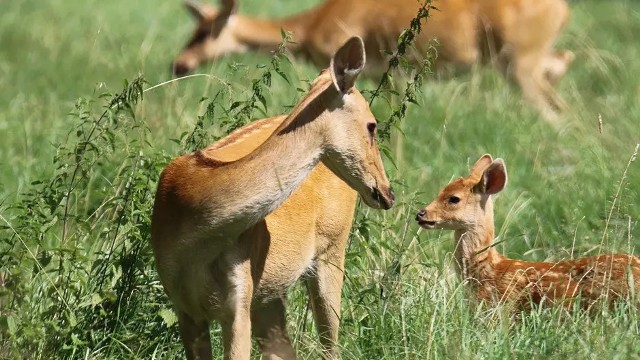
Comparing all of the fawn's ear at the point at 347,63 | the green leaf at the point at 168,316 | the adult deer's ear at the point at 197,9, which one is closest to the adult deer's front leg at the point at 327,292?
the green leaf at the point at 168,316

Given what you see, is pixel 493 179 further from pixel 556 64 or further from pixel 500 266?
pixel 556 64

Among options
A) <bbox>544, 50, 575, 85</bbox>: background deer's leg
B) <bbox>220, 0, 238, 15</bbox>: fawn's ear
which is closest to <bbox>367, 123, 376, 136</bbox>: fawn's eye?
<bbox>544, 50, 575, 85</bbox>: background deer's leg

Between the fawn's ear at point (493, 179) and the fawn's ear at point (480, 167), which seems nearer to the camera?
the fawn's ear at point (493, 179)

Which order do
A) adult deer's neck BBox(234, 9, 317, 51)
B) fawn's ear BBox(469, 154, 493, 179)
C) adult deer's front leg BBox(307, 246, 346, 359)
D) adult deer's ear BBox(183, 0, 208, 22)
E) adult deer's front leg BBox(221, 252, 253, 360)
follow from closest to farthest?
adult deer's front leg BBox(221, 252, 253, 360)
adult deer's front leg BBox(307, 246, 346, 359)
fawn's ear BBox(469, 154, 493, 179)
adult deer's neck BBox(234, 9, 317, 51)
adult deer's ear BBox(183, 0, 208, 22)

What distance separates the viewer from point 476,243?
6.54 meters

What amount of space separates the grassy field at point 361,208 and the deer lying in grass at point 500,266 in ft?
0.34

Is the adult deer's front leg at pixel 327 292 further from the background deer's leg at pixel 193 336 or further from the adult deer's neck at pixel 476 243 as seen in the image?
the adult deer's neck at pixel 476 243

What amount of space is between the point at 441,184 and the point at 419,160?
2.53ft

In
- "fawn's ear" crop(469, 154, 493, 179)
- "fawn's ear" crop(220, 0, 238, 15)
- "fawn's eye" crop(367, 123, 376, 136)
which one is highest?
"fawn's eye" crop(367, 123, 376, 136)

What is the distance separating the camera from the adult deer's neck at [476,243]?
21.0ft

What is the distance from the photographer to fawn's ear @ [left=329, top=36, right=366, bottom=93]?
15.8 feet

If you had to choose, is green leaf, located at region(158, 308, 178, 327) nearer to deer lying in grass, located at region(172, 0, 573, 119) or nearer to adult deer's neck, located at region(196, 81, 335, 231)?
adult deer's neck, located at region(196, 81, 335, 231)

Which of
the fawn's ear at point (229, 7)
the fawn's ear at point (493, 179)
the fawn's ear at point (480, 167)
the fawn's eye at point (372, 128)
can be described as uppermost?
the fawn's eye at point (372, 128)

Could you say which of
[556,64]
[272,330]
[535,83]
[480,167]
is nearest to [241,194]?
[272,330]
